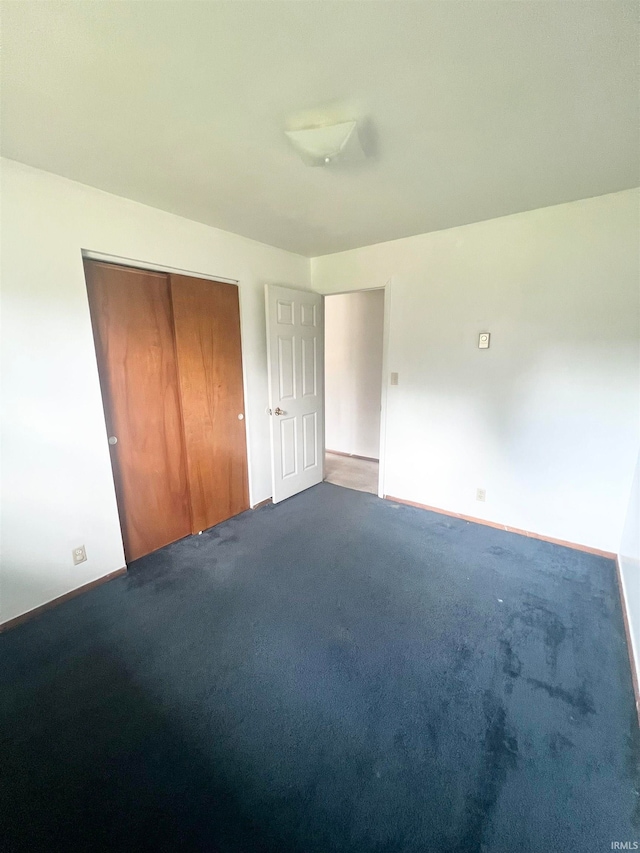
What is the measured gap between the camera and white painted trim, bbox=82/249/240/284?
2.02m

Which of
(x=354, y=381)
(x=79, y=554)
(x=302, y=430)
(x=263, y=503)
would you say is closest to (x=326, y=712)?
(x=79, y=554)

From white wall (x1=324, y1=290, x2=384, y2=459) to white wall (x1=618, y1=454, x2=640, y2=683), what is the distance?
273 cm

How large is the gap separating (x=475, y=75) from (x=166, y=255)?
6.40 ft

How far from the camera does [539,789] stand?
1160mm

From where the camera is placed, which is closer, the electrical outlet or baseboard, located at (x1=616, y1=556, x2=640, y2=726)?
baseboard, located at (x1=616, y1=556, x2=640, y2=726)

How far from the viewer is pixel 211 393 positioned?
274 centimetres

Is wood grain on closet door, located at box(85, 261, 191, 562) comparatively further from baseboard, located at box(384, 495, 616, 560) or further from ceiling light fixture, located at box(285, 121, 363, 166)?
baseboard, located at box(384, 495, 616, 560)

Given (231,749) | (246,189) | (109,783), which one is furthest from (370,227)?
(109,783)

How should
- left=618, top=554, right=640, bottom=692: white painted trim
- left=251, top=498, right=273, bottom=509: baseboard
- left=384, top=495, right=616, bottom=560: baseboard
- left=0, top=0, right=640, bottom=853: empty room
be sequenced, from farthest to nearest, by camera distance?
left=251, top=498, right=273, bottom=509: baseboard → left=384, top=495, right=616, bottom=560: baseboard → left=618, top=554, right=640, bottom=692: white painted trim → left=0, top=0, right=640, bottom=853: empty room

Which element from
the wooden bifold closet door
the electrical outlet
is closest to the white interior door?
the wooden bifold closet door

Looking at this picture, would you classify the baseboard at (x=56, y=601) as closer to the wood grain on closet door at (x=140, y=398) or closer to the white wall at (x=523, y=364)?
the wood grain on closet door at (x=140, y=398)

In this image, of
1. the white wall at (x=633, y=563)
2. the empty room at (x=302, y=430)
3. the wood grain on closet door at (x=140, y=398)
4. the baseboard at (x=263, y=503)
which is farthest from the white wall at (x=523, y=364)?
the wood grain on closet door at (x=140, y=398)

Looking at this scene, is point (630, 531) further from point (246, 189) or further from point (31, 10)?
point (31, 10)

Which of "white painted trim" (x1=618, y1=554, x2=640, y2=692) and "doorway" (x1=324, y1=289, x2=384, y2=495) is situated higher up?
"doorway" (x1=324, y1=289, x2=384, y2=495)
